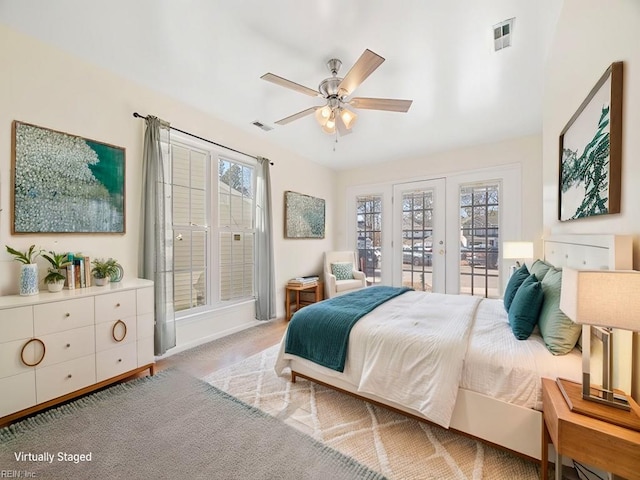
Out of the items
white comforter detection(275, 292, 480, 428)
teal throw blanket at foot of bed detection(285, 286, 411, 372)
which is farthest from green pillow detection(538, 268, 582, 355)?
teal throw blanket at foot of bed detection(285, 286, 411, 372)

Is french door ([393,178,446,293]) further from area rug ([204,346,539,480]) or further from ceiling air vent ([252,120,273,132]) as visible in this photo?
area rug ([204,346,539,480])

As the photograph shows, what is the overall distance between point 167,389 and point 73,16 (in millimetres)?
2834

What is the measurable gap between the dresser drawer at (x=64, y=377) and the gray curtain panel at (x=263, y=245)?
6.67 feet

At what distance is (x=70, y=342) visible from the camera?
77.7 inches

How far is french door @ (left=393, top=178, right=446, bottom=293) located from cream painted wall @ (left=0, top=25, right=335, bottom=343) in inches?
114

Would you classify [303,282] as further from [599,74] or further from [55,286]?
[599,74]

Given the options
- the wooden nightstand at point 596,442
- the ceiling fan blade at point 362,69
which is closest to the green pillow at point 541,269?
the wooden nightstand at point 596,442

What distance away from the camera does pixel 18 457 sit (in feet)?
5.01

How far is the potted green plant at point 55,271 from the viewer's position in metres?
2.06

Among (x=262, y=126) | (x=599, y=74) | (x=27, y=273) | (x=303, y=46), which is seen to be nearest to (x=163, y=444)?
(x=27, y=273)

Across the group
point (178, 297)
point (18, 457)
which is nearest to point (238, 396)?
point (18, 457)

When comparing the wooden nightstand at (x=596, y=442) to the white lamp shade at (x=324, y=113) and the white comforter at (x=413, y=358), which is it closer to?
the white comforter at (x=413, y=358)

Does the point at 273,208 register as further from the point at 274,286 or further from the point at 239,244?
the point at 274,286

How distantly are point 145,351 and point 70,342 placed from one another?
575 millimetres
